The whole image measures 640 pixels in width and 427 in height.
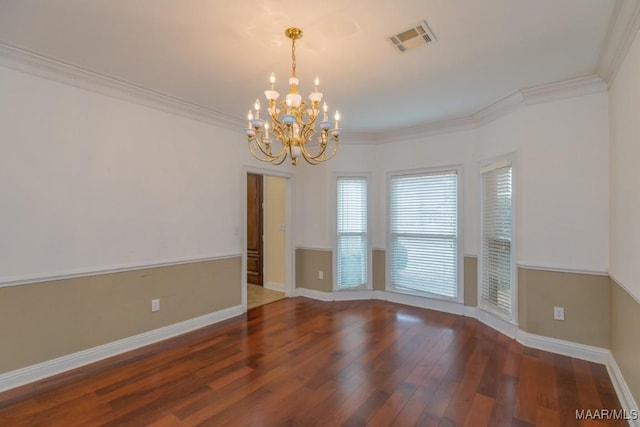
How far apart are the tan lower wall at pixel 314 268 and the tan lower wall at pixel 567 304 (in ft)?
8.46

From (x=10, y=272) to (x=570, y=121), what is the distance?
16.6 feet

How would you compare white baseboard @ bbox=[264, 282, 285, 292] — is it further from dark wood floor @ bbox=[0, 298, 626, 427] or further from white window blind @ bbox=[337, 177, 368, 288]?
dark wood floor @ bbox=[0, 298, 626, 427]

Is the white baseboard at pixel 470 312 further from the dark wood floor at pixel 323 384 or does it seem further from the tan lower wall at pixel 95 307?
the tan lower wall at pixel 95 307

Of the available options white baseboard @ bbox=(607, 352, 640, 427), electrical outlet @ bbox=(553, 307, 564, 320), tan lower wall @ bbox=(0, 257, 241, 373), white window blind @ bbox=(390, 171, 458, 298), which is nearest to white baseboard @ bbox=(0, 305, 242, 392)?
tan lower wall @ bbox=(0, 257, 241, 373)

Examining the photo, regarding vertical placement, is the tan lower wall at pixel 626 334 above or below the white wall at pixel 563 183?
below

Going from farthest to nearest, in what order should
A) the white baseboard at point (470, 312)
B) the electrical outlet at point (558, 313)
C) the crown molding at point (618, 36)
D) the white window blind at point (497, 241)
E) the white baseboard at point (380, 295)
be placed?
the white baseboard at point (380, 295), the white baseboard at point (470, 312), the white window blind at point (497, 241), the electrical outlet at point (558, 313), the crown molding at point (618, 36)

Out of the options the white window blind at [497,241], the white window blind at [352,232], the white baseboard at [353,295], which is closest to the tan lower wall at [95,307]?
the white baseboard at [353,295]

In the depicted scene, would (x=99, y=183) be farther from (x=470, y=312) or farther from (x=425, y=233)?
(x=470, y=312)

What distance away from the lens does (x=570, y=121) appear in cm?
304

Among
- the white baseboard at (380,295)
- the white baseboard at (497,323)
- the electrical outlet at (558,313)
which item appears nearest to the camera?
the electrical outlet at (558,313)

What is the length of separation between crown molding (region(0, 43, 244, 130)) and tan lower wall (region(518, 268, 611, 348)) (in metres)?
4.05

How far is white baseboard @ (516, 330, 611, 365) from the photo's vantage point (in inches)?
114

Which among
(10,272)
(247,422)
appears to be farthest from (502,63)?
(10,272)

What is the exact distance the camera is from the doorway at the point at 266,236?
5.55 meters
